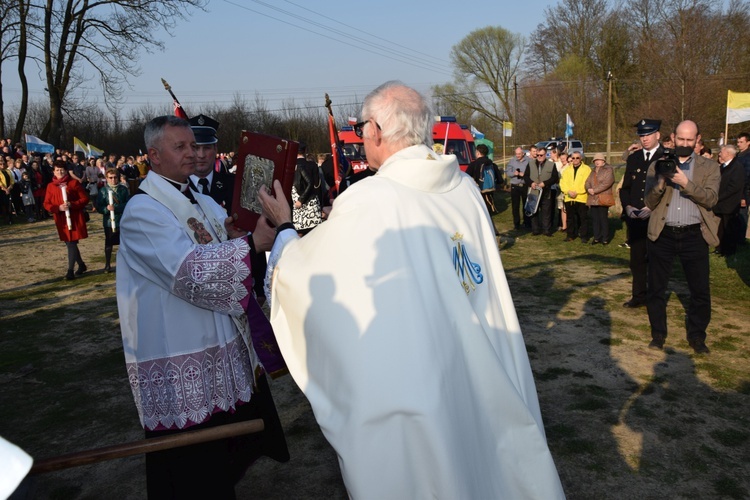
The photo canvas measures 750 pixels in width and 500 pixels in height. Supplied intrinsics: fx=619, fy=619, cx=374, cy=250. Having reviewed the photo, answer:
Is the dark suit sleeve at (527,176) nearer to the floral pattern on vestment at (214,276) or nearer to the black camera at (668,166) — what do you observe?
the black camera at (668,166)

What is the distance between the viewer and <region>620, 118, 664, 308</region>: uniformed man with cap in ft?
22.9

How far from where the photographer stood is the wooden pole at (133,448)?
1766 mm

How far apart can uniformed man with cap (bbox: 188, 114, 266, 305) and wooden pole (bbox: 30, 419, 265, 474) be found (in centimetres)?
191

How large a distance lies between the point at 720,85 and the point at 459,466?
30.7m

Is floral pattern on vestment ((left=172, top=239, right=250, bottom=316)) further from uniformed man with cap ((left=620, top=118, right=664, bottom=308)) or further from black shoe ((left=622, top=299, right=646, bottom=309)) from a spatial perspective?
black shoe ((left=622, top=299, right=646, bottom=309))

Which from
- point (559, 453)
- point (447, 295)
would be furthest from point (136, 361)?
point (559, 453)

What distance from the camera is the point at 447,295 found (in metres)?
2.31

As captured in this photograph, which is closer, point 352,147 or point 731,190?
point 731,190

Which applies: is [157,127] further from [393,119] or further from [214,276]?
[393,119]

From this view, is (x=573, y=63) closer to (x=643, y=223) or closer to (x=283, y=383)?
(x=643, y=223)

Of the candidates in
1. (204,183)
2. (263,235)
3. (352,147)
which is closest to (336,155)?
(204,183)

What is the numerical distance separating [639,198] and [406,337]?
5.83 m

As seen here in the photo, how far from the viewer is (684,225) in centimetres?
571

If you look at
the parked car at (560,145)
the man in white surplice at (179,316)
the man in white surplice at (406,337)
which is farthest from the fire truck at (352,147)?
the man in white surplice at (406,337)
